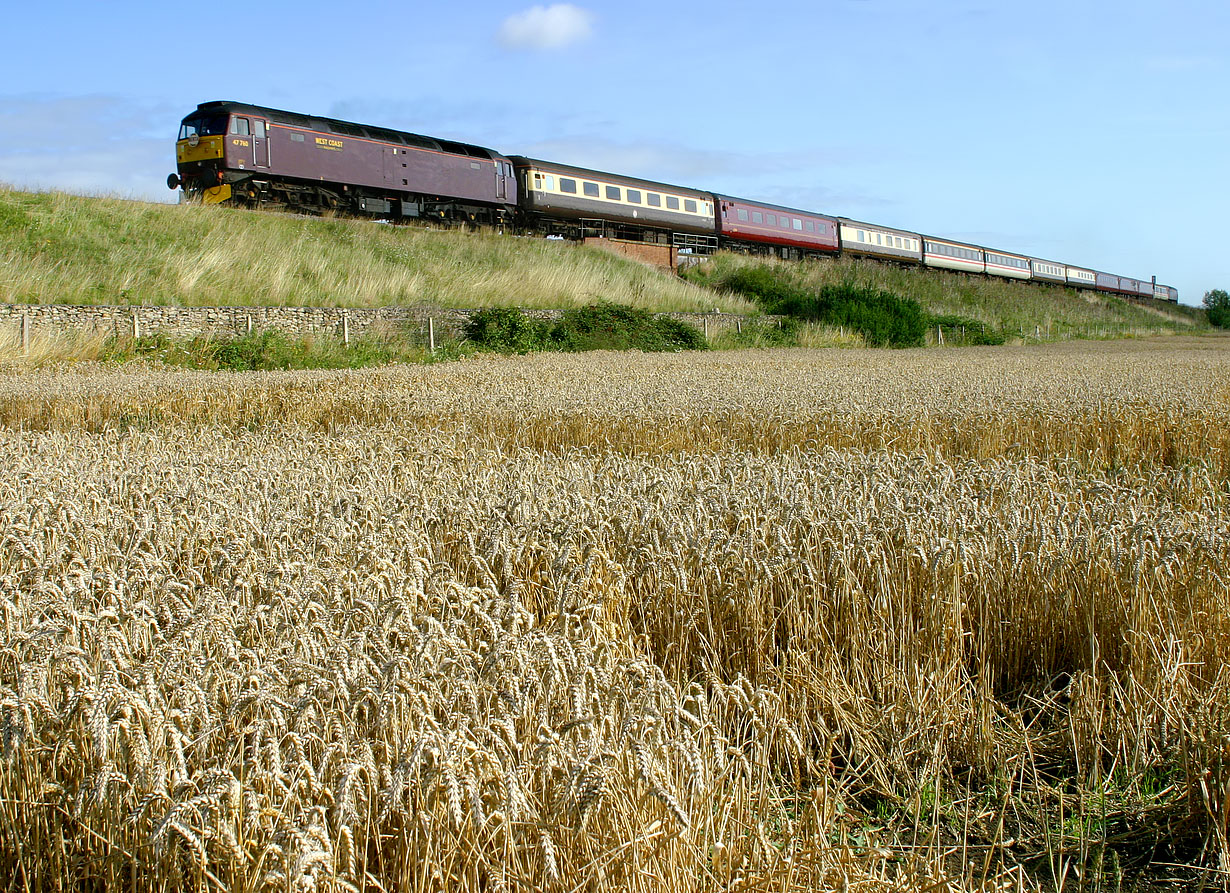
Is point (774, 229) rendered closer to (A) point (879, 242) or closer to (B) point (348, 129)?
(A) point (879, 242)

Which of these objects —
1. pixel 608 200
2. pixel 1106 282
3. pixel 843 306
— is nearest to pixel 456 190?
pixel 608 200

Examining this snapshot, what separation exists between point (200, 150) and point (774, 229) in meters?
26.4

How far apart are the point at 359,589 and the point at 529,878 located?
4.64 ft

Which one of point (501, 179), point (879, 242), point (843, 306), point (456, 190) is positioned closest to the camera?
point (456, 190)

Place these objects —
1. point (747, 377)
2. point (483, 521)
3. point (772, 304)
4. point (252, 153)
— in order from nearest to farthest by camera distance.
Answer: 1. point (483, 521)
2. point (747, 377)
3. point (252, 153)
4. point (772, 304)

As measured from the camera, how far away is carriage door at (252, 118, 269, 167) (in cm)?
2531

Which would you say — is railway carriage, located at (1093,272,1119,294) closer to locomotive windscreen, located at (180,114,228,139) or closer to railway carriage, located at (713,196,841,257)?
railway carriage, located at (713,196,841,257)

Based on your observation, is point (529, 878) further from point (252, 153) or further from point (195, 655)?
point (252, 153)

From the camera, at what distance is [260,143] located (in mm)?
25672

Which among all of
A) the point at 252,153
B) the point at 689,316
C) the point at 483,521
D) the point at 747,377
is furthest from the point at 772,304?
the point at 483,521

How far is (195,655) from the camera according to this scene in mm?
2266

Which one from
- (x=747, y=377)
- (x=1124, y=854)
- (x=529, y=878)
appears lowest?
(x=1124, y=854)

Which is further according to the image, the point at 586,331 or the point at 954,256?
the point at 954,256

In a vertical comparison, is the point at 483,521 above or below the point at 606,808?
above
